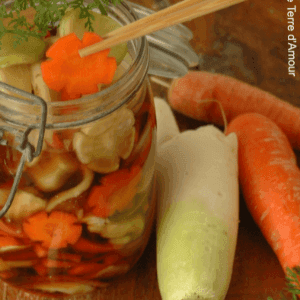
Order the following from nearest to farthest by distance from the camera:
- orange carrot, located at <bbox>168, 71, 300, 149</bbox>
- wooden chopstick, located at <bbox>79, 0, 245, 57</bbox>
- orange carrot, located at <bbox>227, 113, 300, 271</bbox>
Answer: wooden chopstick, located at <bbox>79, 0, 245, 57</bbox>, orange carrot, located at <bbox>227, 113, 300, 271</bbox>, orange carrot, located at <bbox>168, 71, 300, 149</bbox>

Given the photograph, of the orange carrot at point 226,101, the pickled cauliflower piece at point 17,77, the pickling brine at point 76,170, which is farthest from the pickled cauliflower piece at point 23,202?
the orange carrot at point 226,101

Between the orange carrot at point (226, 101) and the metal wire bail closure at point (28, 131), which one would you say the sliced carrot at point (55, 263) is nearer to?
the metal wire bail closure at point (28, 131)

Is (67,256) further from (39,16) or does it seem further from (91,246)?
(39,16)

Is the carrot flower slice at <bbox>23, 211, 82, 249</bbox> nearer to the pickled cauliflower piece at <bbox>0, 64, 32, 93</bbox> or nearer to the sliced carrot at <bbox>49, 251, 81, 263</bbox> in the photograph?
the sliced carrot at <bbox>49, 251, 81, 263</bbox>

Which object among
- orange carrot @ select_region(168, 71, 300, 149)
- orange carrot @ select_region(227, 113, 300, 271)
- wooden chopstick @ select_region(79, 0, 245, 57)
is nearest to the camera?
wooden chopstick @ select_region(79, 0, 245, 57)

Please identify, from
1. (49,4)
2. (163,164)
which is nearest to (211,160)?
(163,164)

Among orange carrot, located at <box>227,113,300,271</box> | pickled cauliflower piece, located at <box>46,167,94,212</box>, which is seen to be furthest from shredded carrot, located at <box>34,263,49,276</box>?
orange carrot, located at <box>227,113,300,271</box>

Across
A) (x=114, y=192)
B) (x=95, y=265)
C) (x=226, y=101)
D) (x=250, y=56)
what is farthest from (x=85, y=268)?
(x=250, y=56)
